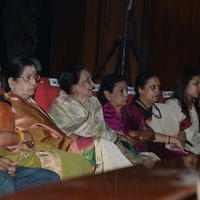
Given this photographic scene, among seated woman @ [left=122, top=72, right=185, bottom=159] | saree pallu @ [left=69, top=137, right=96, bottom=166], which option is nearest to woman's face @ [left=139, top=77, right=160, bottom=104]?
seated woman @ [left=122, top=72, right=185, bottom=159]

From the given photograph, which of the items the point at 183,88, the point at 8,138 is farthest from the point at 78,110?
the point at 183,88

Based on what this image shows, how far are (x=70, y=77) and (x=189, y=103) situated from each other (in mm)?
1198

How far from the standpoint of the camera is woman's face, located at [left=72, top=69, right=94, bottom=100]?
2.94 metres

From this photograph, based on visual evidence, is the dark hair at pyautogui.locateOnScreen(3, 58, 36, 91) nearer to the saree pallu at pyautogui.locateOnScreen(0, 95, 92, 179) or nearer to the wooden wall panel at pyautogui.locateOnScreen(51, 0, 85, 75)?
the saree pallu at pyautogui.locateOnScreen(0, 95, 92, 179)

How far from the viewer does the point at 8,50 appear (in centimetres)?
554

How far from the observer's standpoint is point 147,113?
3387 millimetres

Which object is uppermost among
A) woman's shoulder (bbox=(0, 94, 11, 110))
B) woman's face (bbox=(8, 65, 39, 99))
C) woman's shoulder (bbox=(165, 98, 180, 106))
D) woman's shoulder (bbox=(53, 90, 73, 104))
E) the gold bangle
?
woman's face (bbox=(8, 65, 39, 99))

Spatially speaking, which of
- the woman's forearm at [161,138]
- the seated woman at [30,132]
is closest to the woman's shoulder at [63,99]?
the seated woman at [30,132]

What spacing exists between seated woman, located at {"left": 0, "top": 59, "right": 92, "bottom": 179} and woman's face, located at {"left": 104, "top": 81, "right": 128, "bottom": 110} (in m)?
0.70

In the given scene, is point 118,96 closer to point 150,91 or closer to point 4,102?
point 150,91

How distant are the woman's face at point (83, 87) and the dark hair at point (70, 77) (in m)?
0.02

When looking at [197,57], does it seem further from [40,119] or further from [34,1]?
[40,119]

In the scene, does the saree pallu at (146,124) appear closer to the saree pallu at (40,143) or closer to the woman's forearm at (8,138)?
the saree pallu at (40,143)

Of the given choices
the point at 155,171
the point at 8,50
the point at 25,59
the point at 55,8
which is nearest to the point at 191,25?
the point at 55,8
